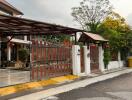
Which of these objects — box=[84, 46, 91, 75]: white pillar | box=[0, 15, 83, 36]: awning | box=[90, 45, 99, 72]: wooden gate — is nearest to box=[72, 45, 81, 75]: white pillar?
box=[0, 15, 83, 36]: awning

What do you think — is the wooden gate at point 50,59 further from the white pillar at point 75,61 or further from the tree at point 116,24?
the tree at point 116,24

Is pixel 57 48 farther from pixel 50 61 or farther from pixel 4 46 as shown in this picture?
pixel 4 46

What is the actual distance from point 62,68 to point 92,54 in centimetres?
537

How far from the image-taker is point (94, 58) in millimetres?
25469

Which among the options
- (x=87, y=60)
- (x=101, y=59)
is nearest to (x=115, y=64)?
(x=101, y=59)

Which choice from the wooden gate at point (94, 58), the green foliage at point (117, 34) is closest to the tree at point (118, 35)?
the green foliage at point (117, 34)

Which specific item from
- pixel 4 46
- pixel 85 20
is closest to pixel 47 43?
pixel 4 46

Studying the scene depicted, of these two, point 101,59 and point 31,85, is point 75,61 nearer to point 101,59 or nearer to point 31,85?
point 101,59

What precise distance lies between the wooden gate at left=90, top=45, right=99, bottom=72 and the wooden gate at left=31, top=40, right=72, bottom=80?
3892mm

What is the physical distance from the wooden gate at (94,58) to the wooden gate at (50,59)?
3.89 metres

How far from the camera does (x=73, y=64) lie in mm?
21219

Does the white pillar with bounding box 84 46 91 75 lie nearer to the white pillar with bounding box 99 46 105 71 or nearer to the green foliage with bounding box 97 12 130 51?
the white pillar with bounding box 99 46 105 71

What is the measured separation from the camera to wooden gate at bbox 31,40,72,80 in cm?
1736

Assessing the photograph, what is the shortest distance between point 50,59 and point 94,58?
7.19 m
